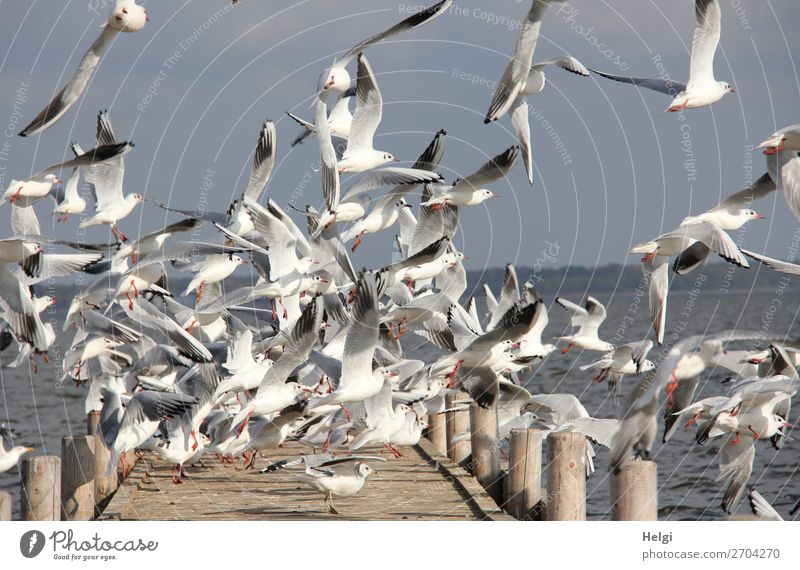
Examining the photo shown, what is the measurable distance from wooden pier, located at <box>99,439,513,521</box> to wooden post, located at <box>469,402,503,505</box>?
0.49 ft

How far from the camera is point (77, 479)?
10789 mm

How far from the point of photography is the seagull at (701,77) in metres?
10.6

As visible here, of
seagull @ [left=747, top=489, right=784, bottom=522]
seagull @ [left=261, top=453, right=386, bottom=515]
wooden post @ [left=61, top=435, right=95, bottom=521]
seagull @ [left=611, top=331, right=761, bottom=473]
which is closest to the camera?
seagull @ [left=611, top=331, right=761, bottom=473]

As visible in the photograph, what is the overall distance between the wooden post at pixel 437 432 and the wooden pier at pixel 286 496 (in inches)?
52.8

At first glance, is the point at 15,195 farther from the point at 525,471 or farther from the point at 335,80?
the point at 525,471

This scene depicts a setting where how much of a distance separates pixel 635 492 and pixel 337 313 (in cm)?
558

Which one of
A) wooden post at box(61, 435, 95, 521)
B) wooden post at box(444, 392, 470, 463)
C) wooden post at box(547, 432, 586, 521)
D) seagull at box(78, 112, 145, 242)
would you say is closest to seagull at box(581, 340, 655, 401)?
wooden post at box(444, 392, 470, 463)

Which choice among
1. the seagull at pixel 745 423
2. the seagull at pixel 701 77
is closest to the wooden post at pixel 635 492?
the seagull at pixel 745 423

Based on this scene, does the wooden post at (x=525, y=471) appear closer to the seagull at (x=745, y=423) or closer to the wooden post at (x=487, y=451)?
the wooden post at (x=487, y=451)

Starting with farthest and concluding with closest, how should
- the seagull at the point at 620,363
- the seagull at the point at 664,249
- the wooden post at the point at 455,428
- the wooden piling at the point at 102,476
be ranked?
the seagull at the point at 620,363 → the wooden post at the point at 455,428 → the wooden piling at the point at 102,476 → the seagull at the point at 664,249

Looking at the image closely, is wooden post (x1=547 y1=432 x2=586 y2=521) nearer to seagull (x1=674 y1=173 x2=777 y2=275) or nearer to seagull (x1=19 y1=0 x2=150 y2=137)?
seagull (x1=674 y1=173 x2=777 y2=275)

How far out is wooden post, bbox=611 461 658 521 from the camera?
27.9 feet
